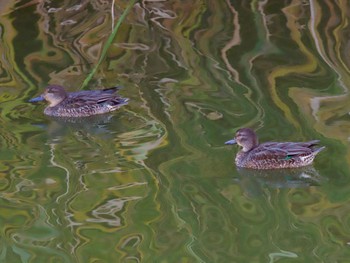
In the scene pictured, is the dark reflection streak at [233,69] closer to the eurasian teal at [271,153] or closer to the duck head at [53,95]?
the eurasian teal at [271,153]

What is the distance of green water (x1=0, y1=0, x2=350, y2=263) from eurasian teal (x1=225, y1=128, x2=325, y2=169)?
11 cm

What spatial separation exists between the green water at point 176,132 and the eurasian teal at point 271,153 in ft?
0.36

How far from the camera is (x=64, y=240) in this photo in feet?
21.3

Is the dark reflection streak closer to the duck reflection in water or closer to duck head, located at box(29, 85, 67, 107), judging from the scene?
the duck reflection in water

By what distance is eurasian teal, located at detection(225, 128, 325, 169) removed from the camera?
300 inches

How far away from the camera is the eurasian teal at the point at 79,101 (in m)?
8.85

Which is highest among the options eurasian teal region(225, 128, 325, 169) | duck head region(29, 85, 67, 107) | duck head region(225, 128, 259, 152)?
duck head region(29, 85, 67, 107)

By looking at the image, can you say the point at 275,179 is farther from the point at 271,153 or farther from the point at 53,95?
the point at 53,95

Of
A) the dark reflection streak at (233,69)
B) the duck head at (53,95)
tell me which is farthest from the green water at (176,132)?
the duck head at (53,95)

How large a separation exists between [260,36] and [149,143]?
2.20m

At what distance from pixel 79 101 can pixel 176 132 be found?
1206mm

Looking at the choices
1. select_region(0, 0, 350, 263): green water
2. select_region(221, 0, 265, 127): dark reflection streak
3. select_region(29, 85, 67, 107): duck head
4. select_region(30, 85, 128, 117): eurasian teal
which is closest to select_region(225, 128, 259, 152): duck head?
select_region(0, 0, 350, 263): green water

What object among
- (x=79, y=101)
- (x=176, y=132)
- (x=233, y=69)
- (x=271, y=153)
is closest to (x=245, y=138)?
(x=271, y=153)

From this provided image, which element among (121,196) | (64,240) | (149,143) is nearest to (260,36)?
(149,143)
